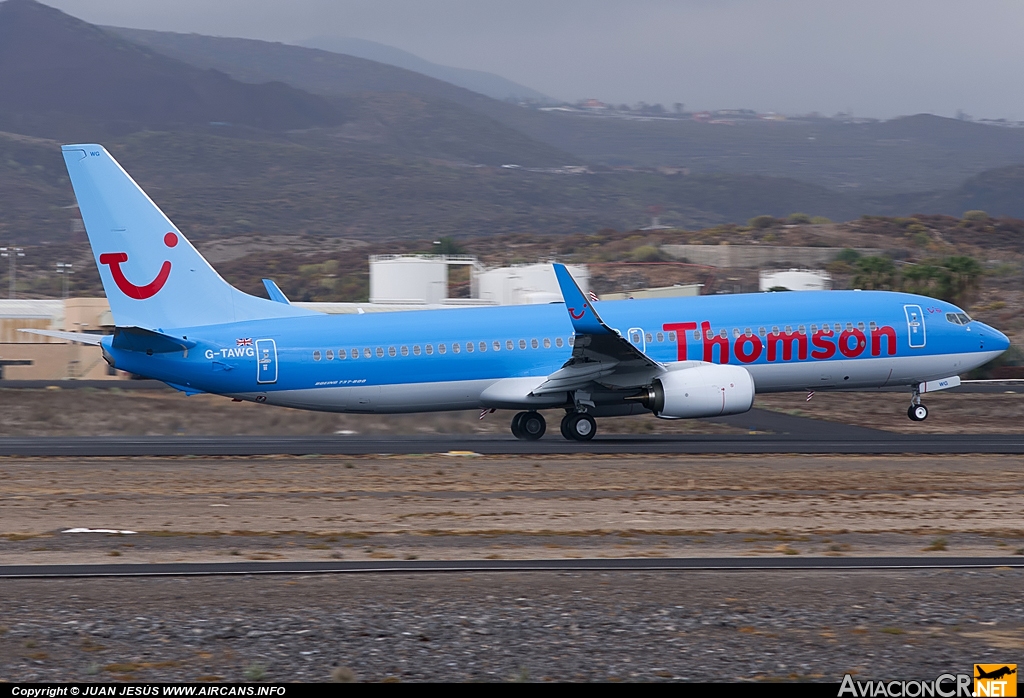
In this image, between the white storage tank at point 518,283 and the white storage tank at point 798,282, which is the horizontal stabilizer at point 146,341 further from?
the white storage tank at point 798,282

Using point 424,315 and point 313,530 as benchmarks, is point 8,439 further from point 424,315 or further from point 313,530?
point 313,530

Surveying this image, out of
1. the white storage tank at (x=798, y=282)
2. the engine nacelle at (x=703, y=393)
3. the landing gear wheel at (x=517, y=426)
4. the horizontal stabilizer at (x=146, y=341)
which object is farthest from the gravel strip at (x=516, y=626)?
the white storage tank at (x=798, y=282)

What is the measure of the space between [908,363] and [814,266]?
8032 centimetres

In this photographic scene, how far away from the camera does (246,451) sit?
30688 mm

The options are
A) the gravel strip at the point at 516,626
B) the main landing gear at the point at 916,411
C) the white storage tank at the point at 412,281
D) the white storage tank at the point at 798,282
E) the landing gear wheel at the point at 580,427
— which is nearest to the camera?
the gravel strip at the point at 516,626

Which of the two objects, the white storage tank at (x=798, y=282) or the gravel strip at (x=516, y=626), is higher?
the white storage tank at (x=798, y=282)

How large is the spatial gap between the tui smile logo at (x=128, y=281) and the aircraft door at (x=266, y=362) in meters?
3.00

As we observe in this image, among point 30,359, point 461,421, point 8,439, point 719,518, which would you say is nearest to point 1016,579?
point 719,518

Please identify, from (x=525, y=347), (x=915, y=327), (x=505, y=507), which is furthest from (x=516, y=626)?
(x=915, y=327)

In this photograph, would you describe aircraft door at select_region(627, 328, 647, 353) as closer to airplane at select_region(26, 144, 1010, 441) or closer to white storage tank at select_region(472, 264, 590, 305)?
airplane at select_region(26, 144, 1010, 441)

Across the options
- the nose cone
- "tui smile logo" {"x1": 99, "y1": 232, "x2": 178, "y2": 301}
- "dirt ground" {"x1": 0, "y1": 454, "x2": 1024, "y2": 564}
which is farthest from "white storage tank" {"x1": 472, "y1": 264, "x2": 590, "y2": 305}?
"dirt ground" {"x1": 0, "y1": 454, "x2": 1024, "y2": 564}

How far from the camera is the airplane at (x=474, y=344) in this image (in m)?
31.4

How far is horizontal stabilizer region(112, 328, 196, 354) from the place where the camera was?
99.2ft

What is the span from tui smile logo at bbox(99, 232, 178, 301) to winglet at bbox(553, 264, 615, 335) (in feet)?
34.3
